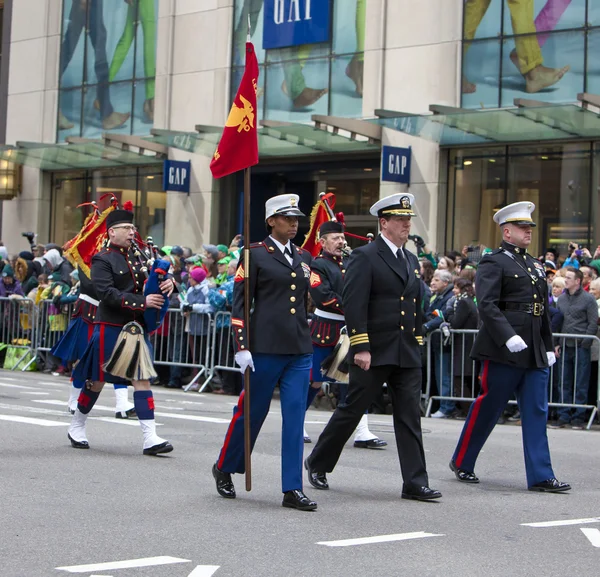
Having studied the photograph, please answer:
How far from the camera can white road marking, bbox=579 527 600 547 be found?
22.0 feet

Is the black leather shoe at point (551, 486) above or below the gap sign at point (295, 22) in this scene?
below

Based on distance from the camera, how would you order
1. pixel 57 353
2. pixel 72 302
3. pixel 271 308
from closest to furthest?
1. pixel 271 308
2. pixel 57 353
3. pixel 72 302

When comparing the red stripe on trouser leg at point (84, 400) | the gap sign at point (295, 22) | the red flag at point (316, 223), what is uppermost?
the gap sign at point (295, 22)

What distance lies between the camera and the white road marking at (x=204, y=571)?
5.61 meters

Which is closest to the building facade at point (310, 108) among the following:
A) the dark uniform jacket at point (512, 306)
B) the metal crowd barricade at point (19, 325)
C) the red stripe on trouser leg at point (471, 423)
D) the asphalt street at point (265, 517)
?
the metal crowd barricade at point (19, 325)

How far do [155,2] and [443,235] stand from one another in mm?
10039

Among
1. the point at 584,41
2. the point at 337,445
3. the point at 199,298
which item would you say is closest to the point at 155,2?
the point at 584,41

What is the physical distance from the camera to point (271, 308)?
7941mm

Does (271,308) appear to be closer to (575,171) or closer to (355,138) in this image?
(575,171)

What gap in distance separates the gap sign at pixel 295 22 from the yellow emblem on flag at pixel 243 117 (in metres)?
17.6

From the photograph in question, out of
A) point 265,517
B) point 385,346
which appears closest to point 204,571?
point 265,517

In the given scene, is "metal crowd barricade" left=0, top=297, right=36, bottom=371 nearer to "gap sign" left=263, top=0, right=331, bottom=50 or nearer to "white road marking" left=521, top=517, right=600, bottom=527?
"gap sign" left=263, top=0, right=331, bottom=50

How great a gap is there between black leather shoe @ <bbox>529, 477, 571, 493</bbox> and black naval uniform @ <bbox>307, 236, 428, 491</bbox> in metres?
1.03

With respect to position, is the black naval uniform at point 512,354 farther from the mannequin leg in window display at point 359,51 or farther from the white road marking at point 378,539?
the mannequin leg in window display at point 359,51
